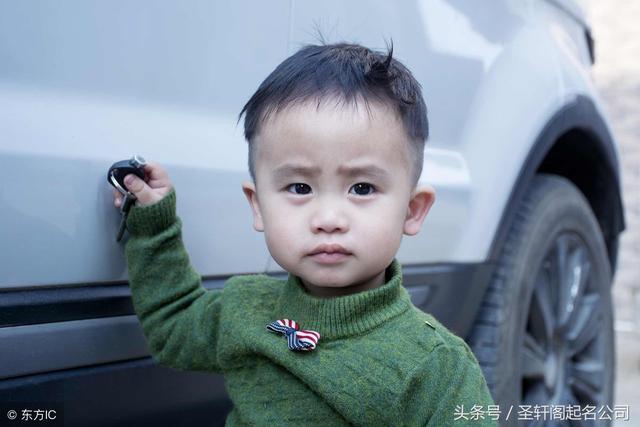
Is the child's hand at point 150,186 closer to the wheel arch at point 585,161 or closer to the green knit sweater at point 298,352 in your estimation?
the green knit sweater at point 298,352

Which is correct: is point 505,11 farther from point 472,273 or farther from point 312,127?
point 312,127

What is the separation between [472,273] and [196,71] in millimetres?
1195

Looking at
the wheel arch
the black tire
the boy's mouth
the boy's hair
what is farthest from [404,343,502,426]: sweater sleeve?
the wheel arch

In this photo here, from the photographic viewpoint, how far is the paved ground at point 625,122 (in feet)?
22.7

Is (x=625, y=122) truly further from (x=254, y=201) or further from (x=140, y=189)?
(x=140, y=189)

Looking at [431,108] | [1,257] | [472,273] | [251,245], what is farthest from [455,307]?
[1,257]

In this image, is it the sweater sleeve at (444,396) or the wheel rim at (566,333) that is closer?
the sweater sleeve at (444,396)

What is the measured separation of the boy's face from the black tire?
117 centimetres

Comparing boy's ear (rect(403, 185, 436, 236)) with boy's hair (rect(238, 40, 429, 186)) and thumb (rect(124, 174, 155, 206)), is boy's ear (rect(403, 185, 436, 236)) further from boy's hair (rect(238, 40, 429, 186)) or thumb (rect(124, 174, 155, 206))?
thumb (rect(124, 174, 155, 206))

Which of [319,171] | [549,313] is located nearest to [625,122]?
[549,313]

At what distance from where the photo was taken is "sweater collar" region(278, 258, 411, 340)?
1.53 metres

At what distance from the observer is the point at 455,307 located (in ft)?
8.25

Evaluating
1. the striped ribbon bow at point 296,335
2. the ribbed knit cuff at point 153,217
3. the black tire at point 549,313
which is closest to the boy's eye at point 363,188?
the striped ribbon bow at point 296,335

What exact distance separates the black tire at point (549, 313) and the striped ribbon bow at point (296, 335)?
3.76 feet
